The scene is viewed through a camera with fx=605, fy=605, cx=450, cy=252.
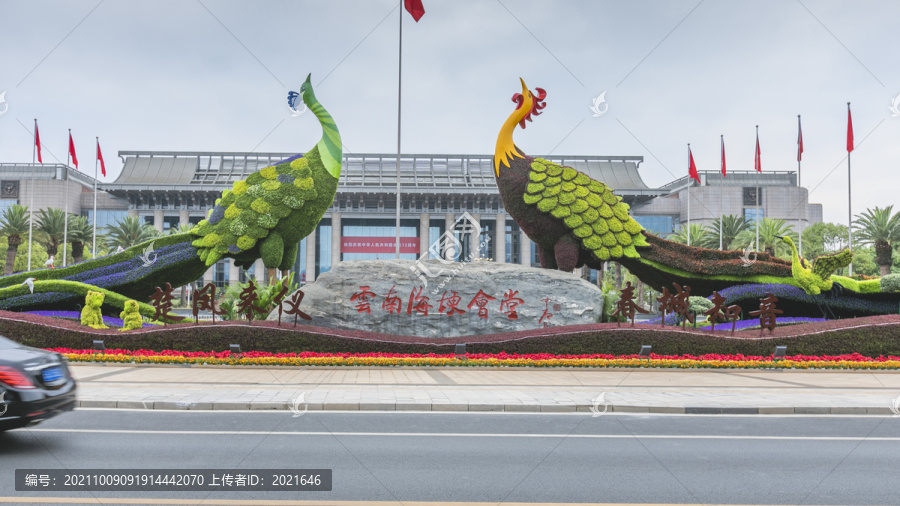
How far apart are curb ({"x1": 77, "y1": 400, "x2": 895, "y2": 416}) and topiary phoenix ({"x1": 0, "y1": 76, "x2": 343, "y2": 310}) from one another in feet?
36.3

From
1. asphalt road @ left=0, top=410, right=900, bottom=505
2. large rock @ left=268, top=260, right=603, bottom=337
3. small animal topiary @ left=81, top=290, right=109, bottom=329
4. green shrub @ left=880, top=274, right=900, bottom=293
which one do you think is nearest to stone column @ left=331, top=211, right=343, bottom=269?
small animal topiary @ left=81, top=290, right=109, bottom=329

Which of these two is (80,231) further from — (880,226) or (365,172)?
(880,226)

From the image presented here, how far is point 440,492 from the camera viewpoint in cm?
484

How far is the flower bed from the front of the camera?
1427cm

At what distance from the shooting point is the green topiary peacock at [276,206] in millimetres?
19281

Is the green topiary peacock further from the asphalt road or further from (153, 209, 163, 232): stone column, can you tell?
(153, 209, 163, 232): stone column

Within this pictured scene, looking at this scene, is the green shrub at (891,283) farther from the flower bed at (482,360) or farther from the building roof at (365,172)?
the building roof at (365,172)

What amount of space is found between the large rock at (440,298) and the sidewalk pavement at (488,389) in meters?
2.68

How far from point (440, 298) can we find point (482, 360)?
9.24 feet

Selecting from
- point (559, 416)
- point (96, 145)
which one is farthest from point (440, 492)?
point (96, 145)

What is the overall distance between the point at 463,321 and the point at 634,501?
40.1 feet

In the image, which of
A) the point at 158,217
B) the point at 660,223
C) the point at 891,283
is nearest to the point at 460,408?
the point at 891,283

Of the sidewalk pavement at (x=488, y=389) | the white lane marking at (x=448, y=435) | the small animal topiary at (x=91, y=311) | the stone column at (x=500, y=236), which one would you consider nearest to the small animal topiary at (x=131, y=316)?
the small animal topiary at (x=91, y=311)

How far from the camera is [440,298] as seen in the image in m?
16.9
